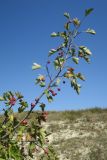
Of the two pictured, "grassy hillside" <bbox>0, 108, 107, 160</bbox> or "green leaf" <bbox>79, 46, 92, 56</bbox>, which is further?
"grassy hillside" <bbox>0, 108, 107, 160</bbox>

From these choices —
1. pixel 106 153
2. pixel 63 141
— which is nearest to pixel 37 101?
pixel 106 153

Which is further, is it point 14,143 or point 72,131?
point 72,131

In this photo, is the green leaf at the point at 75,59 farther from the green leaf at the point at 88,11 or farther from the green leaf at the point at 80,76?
the green leaf at the point at 88,11

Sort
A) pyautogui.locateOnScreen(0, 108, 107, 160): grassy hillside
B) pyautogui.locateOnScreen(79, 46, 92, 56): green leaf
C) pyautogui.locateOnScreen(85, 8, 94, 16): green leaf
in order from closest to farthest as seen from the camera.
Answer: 1. pyautogui.locateOnScreen(85, 8, 94, 16): green leaf
2. pyautogui.locateOnScreen(79, 46, 92, 56): green leaf
3. pyautogui.locateOnScreen(0, 108, 107, 160): grassy hillside

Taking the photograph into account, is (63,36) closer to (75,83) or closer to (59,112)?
(75,83)

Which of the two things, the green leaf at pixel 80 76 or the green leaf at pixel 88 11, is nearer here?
the green leaf at pixel 88 11

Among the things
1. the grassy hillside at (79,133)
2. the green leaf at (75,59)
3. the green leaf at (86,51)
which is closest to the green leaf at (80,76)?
the green leaf at (75,59)

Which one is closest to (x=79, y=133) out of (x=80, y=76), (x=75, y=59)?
(x=80, y=76)

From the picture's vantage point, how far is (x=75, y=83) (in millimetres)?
6582

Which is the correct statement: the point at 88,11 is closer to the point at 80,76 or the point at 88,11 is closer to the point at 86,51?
the point at 86,51

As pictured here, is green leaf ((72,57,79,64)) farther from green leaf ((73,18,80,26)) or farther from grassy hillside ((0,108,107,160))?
grassy hillside ((0,108,107,160))

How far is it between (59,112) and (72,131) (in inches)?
210

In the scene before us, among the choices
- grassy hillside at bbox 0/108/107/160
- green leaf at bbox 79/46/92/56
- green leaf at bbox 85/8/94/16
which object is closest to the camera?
green leaf at bbox 85/8/94/16

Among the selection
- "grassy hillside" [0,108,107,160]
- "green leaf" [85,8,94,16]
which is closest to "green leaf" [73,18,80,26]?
"green leaf" [85,8,94,16]
